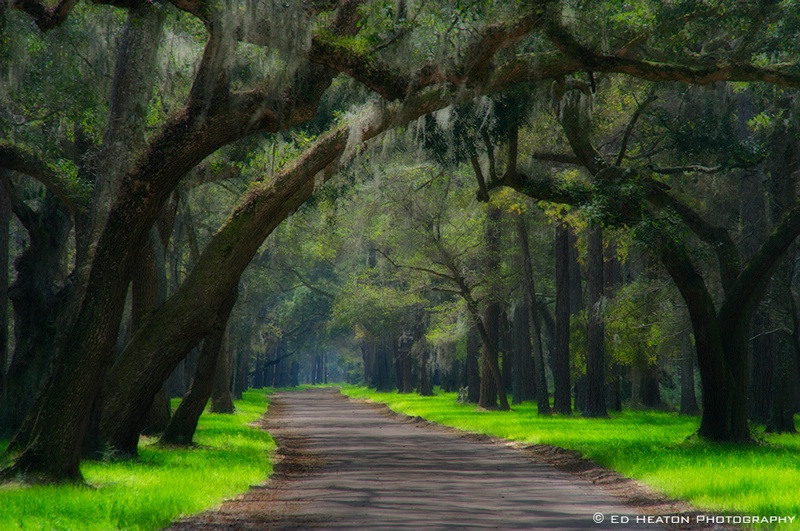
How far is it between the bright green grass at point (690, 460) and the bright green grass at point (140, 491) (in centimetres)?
541

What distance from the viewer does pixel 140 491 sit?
9758 mm

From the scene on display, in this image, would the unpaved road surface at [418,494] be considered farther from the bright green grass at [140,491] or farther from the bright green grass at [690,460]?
the bright green grass at [690,460]

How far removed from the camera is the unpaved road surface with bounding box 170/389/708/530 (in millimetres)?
8312

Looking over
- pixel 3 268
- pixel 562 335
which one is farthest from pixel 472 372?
pixel 3 268

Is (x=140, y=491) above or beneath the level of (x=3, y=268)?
beneath

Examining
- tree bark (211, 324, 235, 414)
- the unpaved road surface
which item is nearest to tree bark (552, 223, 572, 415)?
tree bark (211, 324, 235, 414)

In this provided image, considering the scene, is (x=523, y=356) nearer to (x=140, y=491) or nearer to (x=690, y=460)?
(x=690, y=460)

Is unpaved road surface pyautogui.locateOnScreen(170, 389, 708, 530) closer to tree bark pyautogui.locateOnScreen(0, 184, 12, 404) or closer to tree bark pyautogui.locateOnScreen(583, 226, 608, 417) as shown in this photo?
tree bark pyautogui.locateOnScreen(0, 184, 12, 404)

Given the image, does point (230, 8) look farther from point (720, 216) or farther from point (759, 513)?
point (720, 216)

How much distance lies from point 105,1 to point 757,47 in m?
10.3

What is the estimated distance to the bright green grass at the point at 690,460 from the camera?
30.2 feet

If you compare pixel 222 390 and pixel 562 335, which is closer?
pixel 562 335

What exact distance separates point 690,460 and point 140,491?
7.78 m

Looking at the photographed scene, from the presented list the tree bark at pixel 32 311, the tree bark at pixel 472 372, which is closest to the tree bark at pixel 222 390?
the tree bark at pixel 32 311
